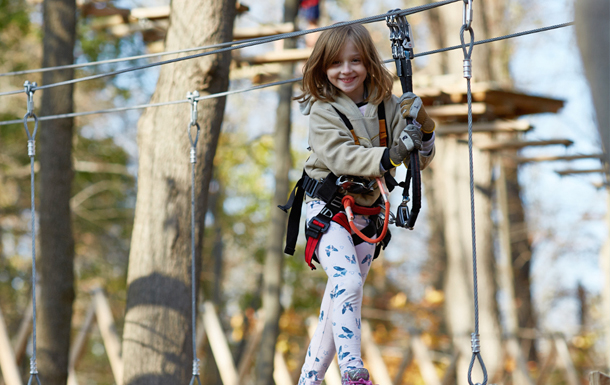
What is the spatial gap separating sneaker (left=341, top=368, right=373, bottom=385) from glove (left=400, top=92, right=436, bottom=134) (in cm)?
81

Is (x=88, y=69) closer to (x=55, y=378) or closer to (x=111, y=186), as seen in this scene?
(x=111, y=186)

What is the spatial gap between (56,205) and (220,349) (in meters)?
2.52

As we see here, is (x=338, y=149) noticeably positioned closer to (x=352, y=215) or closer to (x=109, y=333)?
(x=352, y=215)

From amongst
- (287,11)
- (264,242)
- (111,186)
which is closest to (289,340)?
(264,242)

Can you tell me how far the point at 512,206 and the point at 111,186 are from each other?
7510 mm

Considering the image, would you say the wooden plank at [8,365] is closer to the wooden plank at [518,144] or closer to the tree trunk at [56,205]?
the tree trunk at [56,205]

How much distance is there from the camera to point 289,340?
472 inches

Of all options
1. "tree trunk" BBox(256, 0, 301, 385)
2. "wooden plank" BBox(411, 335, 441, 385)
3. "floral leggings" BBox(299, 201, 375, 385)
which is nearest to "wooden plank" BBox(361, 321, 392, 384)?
"wooden plank" BBox(411, 335, 441, 385)

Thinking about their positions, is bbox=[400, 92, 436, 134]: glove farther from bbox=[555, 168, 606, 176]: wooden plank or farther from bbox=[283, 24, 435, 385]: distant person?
bbox=[555, 168, 606, 176]: wooden plank

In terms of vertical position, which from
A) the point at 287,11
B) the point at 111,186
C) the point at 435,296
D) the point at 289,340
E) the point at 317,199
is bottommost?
the point at 289,340

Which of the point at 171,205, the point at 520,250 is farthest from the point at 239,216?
the point at 171,205

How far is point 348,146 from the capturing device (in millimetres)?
2215

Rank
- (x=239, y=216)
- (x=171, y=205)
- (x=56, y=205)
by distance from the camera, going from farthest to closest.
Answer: (x=239, y=216)
(x=56, y=205)
(x=171, y=205)

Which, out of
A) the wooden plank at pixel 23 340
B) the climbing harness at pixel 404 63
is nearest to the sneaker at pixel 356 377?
the climbing harness at pixel 404 63
